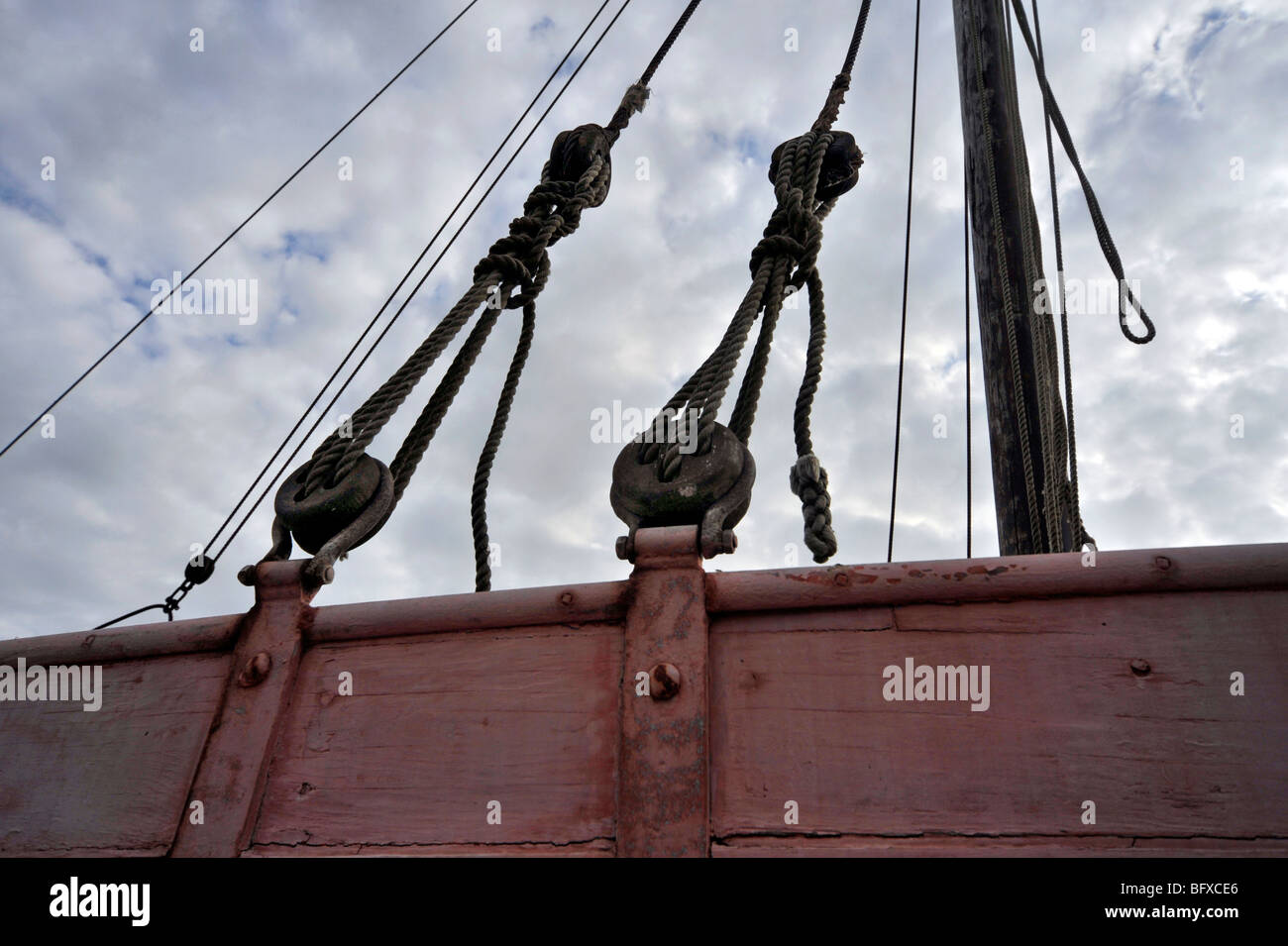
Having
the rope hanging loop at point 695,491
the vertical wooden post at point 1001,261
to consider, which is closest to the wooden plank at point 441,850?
the rope hanging loop at point 695,491

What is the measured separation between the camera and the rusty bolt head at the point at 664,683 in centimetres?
117

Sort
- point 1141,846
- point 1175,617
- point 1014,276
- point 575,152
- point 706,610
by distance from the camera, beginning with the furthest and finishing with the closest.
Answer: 1. point 1014,276
2. point 575,152
3. point 706,610
4. point 1175,617
5. point 1141,846

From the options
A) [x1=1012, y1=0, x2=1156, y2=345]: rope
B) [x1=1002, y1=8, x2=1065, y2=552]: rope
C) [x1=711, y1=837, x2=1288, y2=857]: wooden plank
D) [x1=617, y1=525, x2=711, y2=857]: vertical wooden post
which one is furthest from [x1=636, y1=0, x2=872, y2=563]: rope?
[x1=1012, y1=0, x2=1156, y2=345]: rope

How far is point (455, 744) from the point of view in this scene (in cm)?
124

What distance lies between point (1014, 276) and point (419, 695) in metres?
3.27

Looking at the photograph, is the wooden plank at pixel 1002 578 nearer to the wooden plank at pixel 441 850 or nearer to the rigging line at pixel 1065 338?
the wooden plank at pixel 441 850

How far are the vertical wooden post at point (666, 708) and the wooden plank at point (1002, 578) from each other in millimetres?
58

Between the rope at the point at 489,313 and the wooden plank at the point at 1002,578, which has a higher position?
the rope at the point at 489,313

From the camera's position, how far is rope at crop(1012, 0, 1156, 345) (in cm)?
372

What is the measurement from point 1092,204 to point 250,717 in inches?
170

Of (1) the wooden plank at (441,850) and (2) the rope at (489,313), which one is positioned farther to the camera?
(2) the rope at (489,313)
